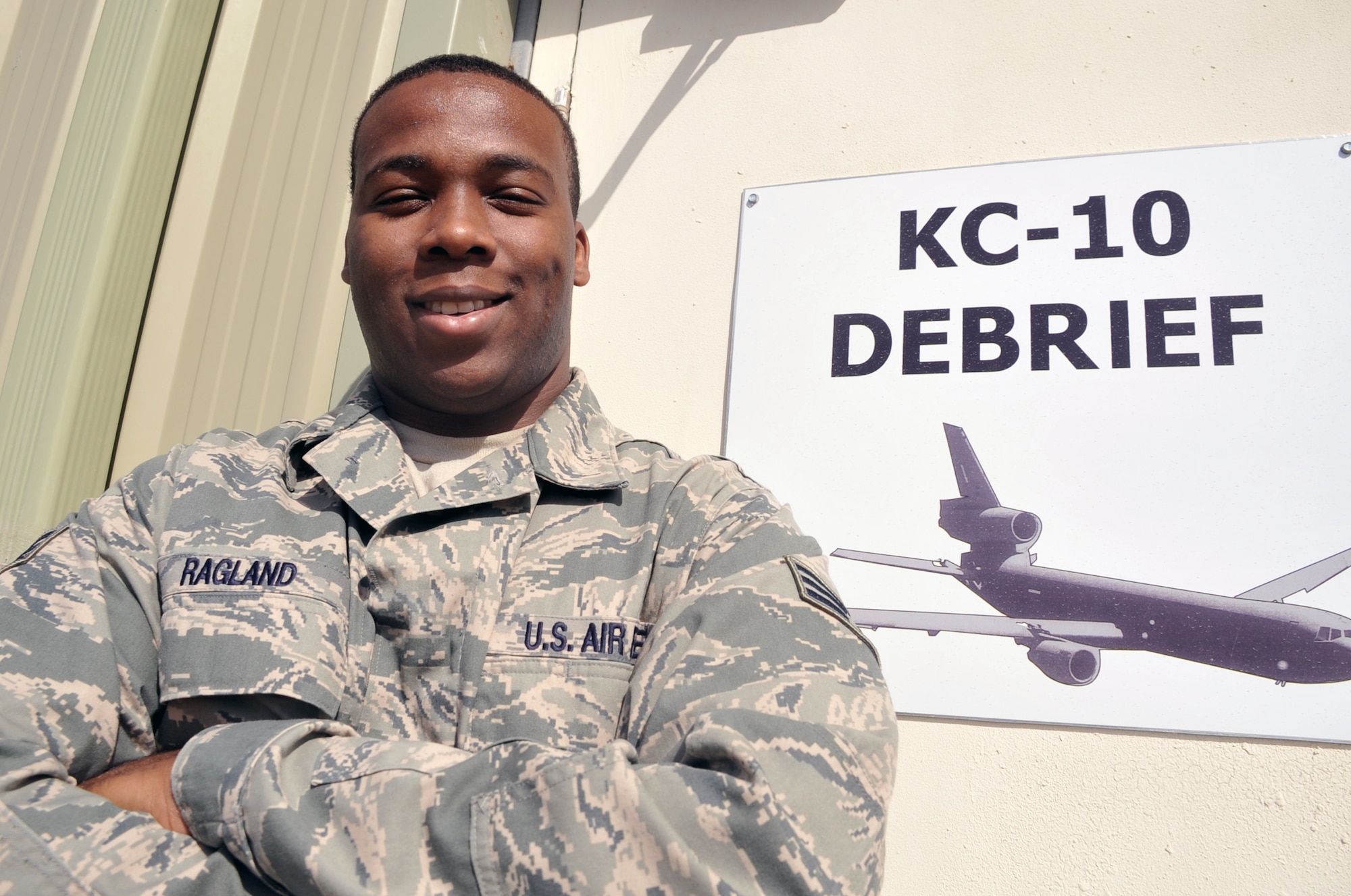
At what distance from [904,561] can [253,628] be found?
0.93 meters

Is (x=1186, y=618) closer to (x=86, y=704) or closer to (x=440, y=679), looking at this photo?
(x=440, y=679)

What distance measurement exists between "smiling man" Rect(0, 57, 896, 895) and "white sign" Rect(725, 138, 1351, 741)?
46 centimetres

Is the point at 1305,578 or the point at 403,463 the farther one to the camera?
the point at 1305,578

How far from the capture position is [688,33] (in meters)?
1.97

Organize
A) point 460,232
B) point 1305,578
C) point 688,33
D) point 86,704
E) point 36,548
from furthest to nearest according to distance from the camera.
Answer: point 688,33, point 1305,578, point 460,232, point 36,548, point 86,704

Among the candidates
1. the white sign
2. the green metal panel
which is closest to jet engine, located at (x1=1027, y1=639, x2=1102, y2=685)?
the white sign

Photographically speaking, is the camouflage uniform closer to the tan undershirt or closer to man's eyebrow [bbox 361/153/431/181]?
the tan undershirt

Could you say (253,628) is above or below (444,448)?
below

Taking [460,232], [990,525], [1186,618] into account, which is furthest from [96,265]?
[1186,618]

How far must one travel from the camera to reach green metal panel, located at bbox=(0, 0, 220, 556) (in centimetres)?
143

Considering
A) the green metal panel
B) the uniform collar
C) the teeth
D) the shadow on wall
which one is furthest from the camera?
the shadow on wall

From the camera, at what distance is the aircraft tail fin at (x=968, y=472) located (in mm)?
1483

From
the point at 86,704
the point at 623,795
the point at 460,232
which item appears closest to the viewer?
the point at 623,795

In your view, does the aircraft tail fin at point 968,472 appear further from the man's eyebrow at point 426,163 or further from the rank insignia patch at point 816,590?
the man's eyebrow at point 426,163
